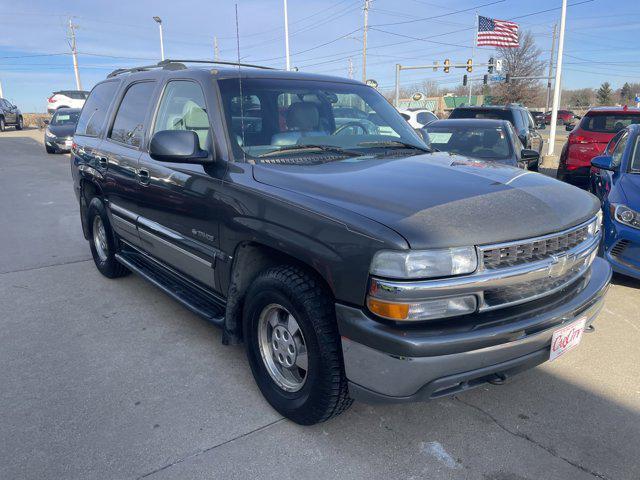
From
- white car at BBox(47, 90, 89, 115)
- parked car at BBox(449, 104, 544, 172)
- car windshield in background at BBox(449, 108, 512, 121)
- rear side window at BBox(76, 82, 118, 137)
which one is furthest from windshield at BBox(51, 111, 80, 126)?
rear side window at BBox(76, 82, 118, 137)

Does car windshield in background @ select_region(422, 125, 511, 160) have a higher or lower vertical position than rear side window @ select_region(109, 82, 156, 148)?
lower

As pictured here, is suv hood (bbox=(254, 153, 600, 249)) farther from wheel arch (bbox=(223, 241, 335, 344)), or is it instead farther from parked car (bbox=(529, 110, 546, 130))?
parked car (bbox=(529, 110, 546, 130))

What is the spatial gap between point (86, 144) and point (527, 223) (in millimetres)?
→ 4358

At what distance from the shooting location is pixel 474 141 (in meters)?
8.09

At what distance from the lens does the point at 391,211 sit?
2.31 meters

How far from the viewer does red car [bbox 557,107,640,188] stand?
9.16 meters

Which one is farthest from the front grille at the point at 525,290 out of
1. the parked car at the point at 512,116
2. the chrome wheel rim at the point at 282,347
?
the parked car at the point at 512,116

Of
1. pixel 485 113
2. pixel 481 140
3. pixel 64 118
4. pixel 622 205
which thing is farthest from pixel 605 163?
pixel 64 118

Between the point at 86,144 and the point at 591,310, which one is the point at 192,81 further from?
the point at 591,310

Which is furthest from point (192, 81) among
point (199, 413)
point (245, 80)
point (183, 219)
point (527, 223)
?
point (527, 223)

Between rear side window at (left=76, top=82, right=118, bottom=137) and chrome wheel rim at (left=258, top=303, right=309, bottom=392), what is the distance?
2989mm

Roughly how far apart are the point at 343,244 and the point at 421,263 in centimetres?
35

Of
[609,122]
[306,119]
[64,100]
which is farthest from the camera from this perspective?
[64,100]

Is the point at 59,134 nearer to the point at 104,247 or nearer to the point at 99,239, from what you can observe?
the point at 99,239
